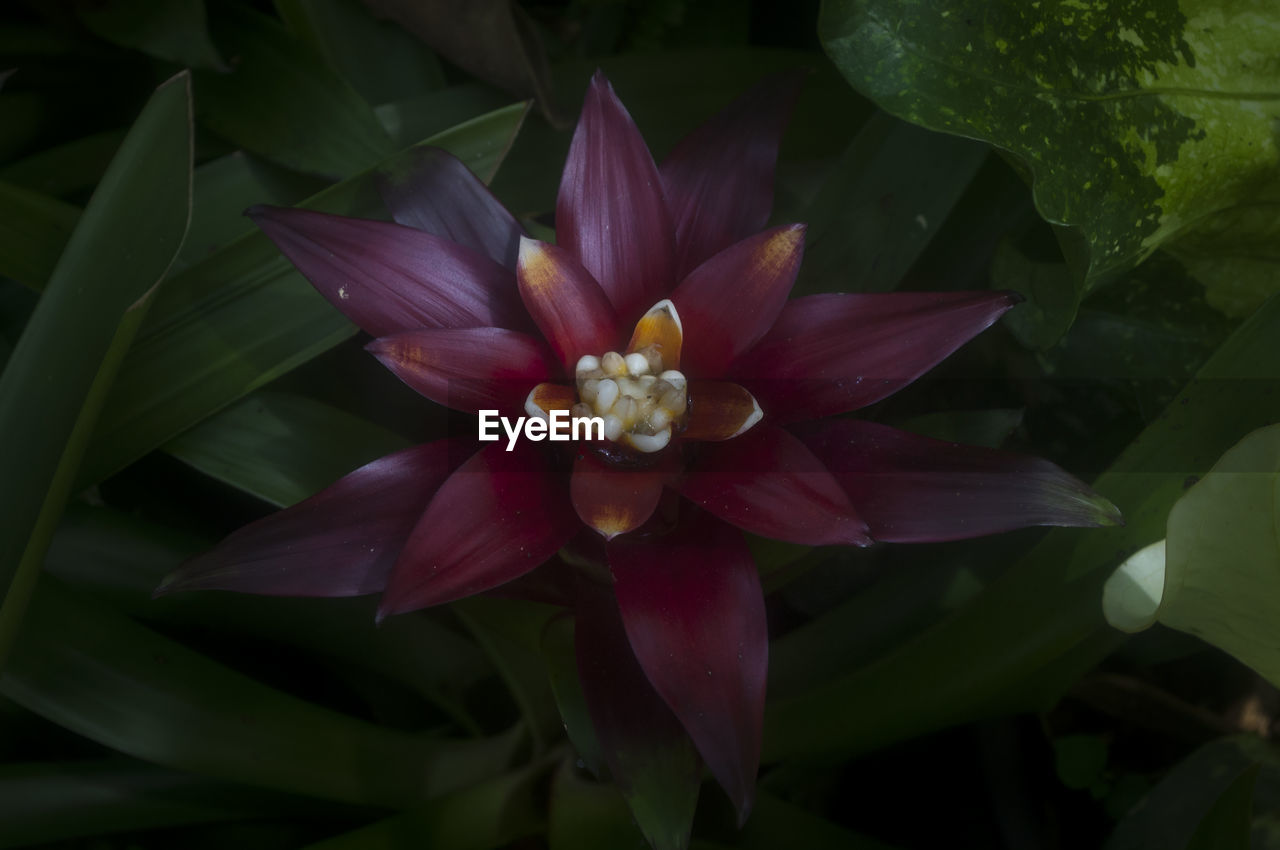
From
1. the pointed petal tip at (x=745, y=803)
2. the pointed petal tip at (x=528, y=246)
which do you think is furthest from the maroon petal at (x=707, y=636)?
the pointed petal tip at (x=528, y=246)

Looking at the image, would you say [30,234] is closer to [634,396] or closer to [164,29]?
[164,29]

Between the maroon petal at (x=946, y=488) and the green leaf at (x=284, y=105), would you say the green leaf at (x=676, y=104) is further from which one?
the maroon petal at (x=946, y=488)

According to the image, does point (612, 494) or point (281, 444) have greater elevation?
point (612, 494)

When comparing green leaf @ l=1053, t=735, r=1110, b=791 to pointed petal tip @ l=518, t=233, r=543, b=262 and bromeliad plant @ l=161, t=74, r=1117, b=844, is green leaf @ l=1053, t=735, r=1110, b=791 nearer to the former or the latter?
bromeliad plant @ l=161, t=74, r=1117, b=844

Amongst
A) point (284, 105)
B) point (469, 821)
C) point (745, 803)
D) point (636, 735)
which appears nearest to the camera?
point (745, 803)

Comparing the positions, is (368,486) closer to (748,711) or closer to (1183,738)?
(748,711)

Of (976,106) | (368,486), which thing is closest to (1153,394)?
(976,106)

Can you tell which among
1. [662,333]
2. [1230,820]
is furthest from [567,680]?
[1230,820]

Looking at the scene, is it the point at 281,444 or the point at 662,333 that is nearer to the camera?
the point at 662,333
